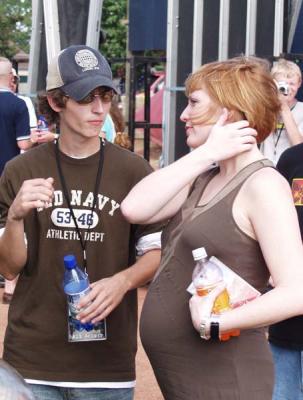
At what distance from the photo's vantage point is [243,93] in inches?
124

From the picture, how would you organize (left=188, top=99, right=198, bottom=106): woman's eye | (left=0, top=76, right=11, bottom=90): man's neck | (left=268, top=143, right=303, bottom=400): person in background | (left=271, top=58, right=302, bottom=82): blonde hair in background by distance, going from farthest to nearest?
(left=0, top=76, right=11, bottom=90): man's neck
(left=271, top=58, right=302, bottom=82): blonde hair in background
(left=268, top=143, right=303, bottom=400): person in background
(left=188, top=99, right=198, bottom=106): woman's eye

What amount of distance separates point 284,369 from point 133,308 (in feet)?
3.42

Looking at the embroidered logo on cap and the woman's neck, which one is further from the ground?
the embroidered logo on cap

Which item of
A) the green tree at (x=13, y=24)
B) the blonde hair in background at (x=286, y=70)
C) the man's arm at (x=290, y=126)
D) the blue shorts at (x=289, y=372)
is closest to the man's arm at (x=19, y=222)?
the blue shorts at (x=289, y=372)

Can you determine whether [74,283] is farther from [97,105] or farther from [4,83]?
[4,83]

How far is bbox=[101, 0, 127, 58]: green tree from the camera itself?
3888 centimetres

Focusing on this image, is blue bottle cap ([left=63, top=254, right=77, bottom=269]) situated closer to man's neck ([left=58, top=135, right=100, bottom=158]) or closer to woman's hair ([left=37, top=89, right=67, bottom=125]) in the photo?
man's neck ([left=58, top=135, right=100, bottom=158])

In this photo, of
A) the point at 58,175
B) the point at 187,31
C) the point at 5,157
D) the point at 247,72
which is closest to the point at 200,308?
the point at 247,72

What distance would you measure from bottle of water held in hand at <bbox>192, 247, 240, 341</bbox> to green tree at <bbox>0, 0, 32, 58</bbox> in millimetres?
37872

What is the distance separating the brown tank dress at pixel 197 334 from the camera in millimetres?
3062

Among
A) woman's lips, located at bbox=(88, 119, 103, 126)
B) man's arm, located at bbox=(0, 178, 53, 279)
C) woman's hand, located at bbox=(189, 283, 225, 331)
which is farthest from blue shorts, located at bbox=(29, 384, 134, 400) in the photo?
woman's lips, located at bbox=(88, 119, 103, 126)

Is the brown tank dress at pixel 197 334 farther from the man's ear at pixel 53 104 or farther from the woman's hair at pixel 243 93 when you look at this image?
the man's ear at pixel 53 104

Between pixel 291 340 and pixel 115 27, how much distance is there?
35.5 m

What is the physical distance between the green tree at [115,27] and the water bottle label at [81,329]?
35.5m
